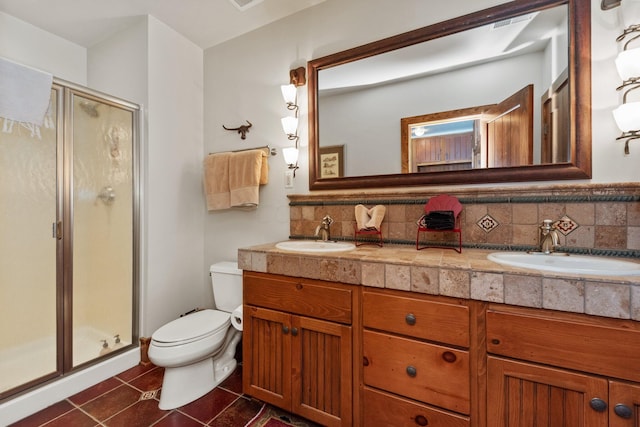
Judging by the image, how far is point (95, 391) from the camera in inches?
63.8

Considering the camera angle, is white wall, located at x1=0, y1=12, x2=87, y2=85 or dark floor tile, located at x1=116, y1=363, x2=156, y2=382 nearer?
dark floor tile, located at x1=116, y1=363, x2=156, y2=382

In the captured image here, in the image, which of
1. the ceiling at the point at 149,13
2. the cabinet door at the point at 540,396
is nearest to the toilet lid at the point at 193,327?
the cabinet door at the point at 540,396

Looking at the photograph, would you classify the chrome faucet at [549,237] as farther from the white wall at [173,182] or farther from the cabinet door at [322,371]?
the white wall at [173,182]

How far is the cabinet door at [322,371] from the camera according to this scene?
1.19 metres

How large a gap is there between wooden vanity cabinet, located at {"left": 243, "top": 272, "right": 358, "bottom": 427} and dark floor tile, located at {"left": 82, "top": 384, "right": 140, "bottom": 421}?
2.23ft

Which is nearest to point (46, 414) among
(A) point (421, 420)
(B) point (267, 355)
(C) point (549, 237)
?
(B) point (267, 355)

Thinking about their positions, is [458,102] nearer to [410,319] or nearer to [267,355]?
[410,319]

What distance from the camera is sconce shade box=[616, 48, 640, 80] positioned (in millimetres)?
1081

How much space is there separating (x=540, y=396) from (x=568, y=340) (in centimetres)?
21

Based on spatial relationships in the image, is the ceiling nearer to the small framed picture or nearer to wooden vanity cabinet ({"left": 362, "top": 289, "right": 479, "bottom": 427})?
the small framed picture

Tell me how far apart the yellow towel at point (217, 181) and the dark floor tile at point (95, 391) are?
49.2 inches

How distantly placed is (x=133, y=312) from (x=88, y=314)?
29 cm

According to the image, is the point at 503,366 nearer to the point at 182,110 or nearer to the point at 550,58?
the point at 550,58

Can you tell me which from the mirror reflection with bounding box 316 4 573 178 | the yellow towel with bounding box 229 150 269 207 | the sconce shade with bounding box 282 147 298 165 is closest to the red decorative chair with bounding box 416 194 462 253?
the mirror reflection with bounding box 316 4 573 178
